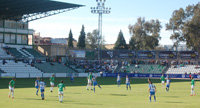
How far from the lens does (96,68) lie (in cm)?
8444

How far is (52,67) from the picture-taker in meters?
76.1

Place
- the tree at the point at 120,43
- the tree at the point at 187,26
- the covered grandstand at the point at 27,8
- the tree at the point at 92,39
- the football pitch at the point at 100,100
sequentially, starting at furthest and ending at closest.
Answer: the tree at the point at 92,39 → the tree at the point at 120,43 → the tree at the point at 187,26 → the covered grandstand at the point at 27,8 → the football pitch at the point at 100,100

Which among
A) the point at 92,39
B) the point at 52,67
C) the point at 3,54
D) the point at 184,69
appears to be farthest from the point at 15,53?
the point at 92,39

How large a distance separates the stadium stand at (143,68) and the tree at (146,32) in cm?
2556

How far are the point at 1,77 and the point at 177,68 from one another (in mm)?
45144

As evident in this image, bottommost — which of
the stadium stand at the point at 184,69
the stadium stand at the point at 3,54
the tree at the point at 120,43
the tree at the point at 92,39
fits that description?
the stadium stand at the point at 184,69

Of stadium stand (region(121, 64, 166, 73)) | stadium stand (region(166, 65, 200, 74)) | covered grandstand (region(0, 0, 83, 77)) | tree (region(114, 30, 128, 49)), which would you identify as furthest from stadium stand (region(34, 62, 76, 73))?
tree (region(114, 30, 128, 49))

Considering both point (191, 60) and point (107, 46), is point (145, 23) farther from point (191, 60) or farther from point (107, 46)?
point (107, 46)

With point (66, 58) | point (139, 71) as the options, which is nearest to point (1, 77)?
point (66, 58)

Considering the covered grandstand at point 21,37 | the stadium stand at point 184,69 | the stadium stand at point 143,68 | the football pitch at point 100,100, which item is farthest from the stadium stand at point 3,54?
the football pitch at point 100,100

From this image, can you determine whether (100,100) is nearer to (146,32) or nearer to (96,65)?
(96,65)

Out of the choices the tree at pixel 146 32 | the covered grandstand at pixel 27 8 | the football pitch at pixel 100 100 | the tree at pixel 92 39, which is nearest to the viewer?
the football pitch at pixel 100 100

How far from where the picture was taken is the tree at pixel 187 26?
87.9 meters

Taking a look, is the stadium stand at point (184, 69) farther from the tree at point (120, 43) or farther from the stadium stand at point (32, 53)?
the tree at point (120, 43)
